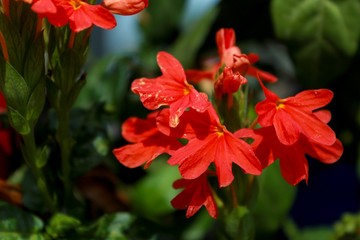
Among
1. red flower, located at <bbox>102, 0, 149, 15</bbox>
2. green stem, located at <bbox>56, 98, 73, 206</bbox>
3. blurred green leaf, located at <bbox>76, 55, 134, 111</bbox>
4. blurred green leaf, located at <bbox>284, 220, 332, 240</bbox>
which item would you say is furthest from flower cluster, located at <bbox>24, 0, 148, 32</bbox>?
blurred green leaf, located at <bbox>284, 220, 332, 240</bbox>

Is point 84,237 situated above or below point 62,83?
below

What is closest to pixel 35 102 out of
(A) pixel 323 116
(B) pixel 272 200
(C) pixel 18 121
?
(C) pixel 18 121

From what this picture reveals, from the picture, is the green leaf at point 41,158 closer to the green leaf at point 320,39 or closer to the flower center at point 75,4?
the flower center at point 75,4

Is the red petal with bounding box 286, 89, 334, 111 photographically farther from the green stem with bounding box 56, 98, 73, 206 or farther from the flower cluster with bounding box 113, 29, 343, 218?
the green stem with bounding box 56, 98, 73, 206

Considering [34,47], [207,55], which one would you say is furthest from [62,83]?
[207,55]

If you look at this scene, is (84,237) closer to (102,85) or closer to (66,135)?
(66,135)

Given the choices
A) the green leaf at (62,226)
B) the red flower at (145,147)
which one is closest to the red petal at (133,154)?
the red flower at (145,147)
